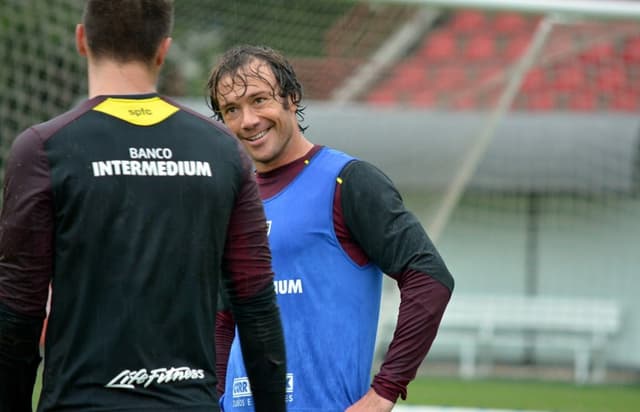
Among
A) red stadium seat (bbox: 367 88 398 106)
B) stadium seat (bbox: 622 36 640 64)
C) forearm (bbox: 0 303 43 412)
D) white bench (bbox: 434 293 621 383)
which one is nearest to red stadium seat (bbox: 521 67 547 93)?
stadium seat (bbox: 622 36 640 64)

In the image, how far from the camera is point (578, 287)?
1593 centimetres

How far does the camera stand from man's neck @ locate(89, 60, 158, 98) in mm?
2932

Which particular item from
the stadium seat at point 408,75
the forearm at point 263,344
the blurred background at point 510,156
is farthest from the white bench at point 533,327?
the forearm at point 263,344

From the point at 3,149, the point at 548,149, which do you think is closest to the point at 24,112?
the point at 3,149

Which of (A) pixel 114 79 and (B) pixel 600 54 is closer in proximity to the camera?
(A) pixel 114 79

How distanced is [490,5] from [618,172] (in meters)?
7.01

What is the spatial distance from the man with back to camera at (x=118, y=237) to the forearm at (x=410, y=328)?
2.87ft

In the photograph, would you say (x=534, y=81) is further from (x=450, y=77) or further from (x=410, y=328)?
(x=410, y=328)

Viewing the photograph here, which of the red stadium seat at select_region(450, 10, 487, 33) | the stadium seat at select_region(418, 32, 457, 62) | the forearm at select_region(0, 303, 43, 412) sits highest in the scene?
the red stadium seat at select_region(450, 10, 487, 33)

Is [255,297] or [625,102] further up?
[625,102]

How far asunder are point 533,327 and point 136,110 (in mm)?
13068

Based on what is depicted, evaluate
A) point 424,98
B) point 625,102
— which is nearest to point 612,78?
point 625,102

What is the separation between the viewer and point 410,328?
12.4 ft

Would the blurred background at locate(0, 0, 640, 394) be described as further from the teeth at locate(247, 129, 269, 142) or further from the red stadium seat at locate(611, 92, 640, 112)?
the teeth at locate(247, 129, 269, 142)
